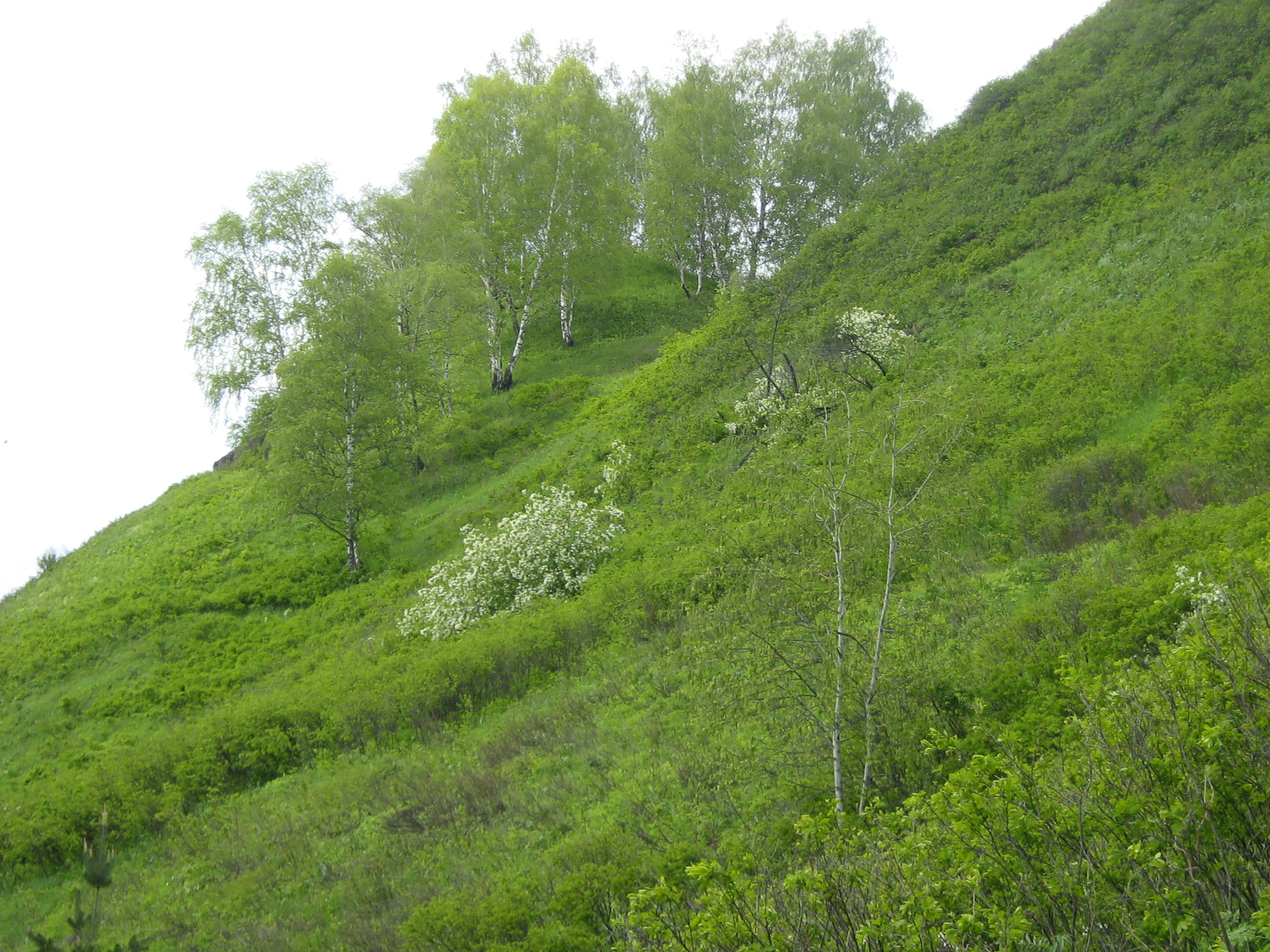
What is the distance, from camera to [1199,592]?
262 inches

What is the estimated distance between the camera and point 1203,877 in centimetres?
310

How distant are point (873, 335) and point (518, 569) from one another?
9.94 metres

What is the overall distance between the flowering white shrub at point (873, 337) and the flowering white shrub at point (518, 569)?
715cm

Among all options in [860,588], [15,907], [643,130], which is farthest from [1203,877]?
[643,130]

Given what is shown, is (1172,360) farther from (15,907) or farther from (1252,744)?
(15,907)

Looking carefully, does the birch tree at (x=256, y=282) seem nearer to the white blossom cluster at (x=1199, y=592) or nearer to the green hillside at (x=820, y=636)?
the green hillside at (x=820, y=636)

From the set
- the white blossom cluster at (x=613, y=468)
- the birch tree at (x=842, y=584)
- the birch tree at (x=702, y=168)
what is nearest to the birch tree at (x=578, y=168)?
the birch tree at (x=702, y=168)

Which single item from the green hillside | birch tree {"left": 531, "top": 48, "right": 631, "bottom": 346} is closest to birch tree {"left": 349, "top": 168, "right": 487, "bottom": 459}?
the green hillside

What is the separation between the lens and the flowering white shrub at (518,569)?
18.0 metres

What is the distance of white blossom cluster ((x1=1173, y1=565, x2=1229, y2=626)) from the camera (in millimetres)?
4828

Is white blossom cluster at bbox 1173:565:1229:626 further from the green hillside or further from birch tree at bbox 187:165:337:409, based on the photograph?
birch tree at bbox 187:165:337:409

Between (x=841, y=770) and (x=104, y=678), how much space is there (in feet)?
66.3

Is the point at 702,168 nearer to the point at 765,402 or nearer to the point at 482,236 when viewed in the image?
the point at 482,236

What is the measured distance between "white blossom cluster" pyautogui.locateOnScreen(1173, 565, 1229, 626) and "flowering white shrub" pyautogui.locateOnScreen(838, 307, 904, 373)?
1250cm
